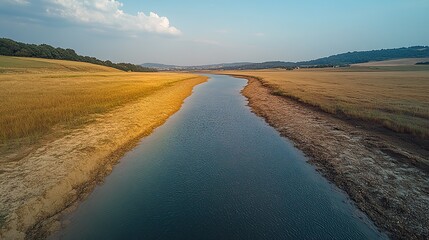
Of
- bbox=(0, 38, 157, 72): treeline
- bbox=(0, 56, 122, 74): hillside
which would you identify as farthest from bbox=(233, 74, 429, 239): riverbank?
bbox=(0, 38, 157, 72): treeline

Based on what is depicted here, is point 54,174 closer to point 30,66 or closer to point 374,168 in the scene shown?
point 374,168

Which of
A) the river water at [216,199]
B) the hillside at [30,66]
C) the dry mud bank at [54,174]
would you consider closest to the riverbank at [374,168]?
the river water at [216,199]

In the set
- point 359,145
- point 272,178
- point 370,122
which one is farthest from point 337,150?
point 370,122

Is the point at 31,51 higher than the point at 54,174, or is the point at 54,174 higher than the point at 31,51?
the point at 31,51

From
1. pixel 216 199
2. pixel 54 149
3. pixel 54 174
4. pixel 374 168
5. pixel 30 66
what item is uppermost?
pixel 30 66

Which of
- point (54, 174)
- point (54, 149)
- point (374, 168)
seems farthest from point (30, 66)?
point (374, 168)

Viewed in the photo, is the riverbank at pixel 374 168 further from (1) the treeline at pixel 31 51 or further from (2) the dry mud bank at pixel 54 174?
(1) the treeline at pixel 31 51
